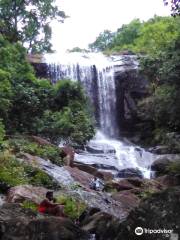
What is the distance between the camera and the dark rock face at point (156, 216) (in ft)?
22.3

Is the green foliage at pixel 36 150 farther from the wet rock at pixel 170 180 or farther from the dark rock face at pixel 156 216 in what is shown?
the dark rock face at pixel 156 216

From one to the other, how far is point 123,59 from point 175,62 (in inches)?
627

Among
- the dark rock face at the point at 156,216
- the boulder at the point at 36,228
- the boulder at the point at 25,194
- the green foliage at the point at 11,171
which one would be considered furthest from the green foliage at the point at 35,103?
the dark rock face at the point at 156,216

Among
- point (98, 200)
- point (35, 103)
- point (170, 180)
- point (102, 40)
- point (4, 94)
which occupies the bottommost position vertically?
point (170, 180)

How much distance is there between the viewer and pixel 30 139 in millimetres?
18203

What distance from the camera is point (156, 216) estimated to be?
701 cm

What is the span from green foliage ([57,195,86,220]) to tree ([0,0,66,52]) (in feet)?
74.1

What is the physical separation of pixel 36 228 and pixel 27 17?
2871 centimetres

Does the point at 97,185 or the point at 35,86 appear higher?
the point at 35,86

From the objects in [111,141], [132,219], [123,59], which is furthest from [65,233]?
[123,59]

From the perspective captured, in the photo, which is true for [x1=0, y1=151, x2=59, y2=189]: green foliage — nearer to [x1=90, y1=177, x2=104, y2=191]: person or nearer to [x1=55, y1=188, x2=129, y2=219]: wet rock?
[x1=55, y1=188, x2=129, y2=219]: wet rock

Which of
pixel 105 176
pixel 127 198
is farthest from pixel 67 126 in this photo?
pixel 127 198

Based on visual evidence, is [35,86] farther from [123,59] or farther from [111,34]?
[111,34]

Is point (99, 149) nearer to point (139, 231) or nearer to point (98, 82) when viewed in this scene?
point (98, 82)
